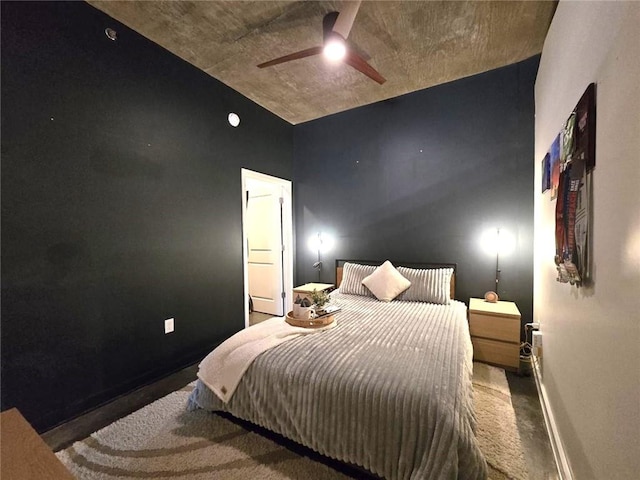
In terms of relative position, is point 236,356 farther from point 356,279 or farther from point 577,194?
point 577,194

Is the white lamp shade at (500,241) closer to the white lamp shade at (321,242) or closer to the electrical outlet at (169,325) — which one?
the white lamp shade at (321,242)

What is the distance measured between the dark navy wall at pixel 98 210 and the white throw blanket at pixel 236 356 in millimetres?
1017

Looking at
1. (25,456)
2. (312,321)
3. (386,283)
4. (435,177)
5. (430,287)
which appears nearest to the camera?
(25,456)

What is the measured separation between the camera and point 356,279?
10.9 feet

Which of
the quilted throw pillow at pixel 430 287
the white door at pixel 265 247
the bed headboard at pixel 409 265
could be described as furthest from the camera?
the white door at pixel 265 247

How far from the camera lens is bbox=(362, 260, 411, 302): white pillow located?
2.97m

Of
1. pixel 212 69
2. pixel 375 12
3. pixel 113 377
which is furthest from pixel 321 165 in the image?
pixel 113 377

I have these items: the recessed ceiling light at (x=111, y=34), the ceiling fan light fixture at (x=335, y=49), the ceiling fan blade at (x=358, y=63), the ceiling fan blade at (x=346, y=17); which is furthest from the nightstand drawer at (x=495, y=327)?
the recessed ceiling light at (x=111, y=34)

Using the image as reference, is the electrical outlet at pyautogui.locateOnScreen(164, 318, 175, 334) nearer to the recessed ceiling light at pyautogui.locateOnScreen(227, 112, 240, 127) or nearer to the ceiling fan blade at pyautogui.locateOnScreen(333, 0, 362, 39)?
the recessed ceiling light at pyautogui.locateOnScreen(227, 112, 240, 127)

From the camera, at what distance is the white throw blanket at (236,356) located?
1703 millimetres

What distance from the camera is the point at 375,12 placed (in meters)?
2.12

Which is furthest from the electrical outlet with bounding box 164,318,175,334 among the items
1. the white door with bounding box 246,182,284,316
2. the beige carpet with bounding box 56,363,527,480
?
the white door with bounding box 246,182,284,316

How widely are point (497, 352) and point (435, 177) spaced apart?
2.05m

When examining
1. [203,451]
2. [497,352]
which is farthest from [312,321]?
[497,352]
